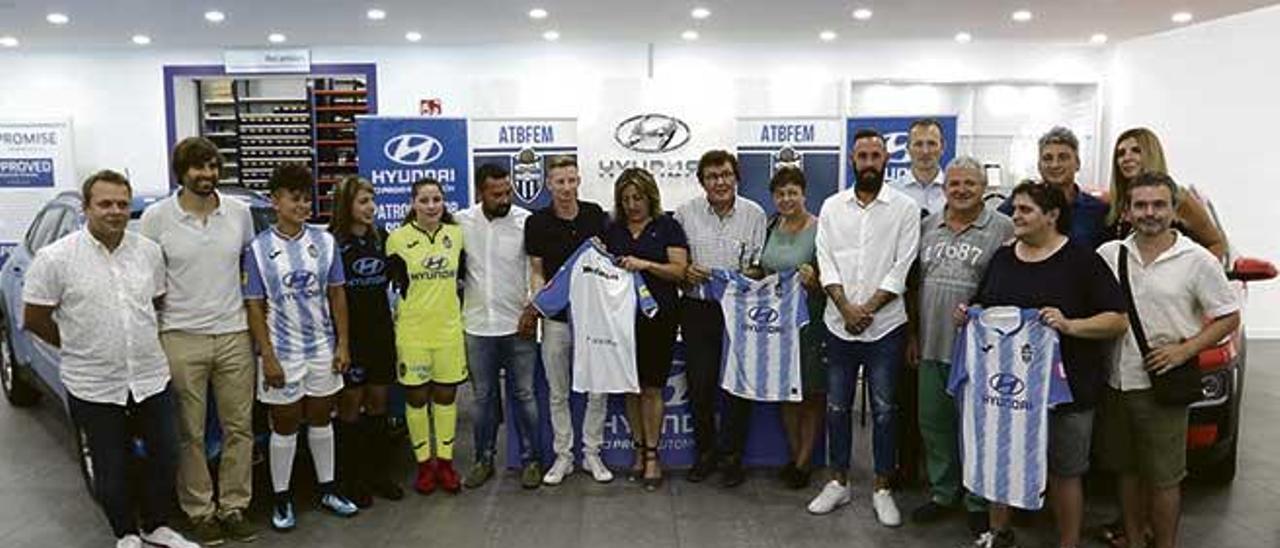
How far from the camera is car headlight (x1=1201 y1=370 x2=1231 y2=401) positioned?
393cm

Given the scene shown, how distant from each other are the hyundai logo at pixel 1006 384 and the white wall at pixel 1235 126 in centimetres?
657

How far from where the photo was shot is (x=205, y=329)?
358 centimetres

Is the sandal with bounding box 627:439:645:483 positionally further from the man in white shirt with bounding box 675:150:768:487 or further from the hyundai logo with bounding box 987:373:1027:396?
the hyundai logo with bounding box 987:373:1027:396

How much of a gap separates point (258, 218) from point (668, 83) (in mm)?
6483

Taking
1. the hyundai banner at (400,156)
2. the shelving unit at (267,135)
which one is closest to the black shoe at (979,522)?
the hyundai banner at (400,156)

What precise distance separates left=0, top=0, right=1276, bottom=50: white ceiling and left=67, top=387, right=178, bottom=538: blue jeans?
537 cm

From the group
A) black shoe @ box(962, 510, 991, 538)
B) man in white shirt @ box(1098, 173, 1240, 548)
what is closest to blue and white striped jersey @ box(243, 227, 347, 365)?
black shoe @ box(962, 510, 991, 538)

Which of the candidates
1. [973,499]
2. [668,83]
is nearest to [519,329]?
[973,499]

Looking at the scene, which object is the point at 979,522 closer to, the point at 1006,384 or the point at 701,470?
the point at 1006,384

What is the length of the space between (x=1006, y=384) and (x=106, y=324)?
123 inches

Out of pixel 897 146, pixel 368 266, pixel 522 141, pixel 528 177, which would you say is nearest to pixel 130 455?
pixel 368 266

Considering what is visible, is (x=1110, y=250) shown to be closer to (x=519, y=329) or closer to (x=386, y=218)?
(x=519, y=329)

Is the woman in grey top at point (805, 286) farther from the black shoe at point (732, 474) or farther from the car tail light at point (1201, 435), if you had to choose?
the car tail light at point (1201, 435)

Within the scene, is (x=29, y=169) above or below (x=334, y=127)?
below
